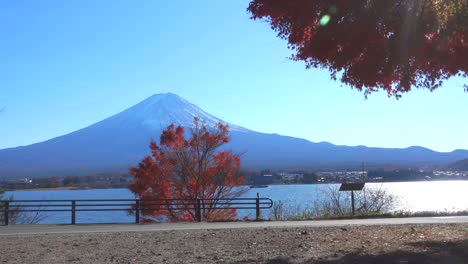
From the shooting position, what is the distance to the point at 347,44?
33.6 ft

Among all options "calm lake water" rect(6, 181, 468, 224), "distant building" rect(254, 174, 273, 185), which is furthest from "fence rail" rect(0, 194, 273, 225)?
"distant building" rect(254, 174, 273, 185)

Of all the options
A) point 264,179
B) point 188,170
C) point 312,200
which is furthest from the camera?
point 264,179

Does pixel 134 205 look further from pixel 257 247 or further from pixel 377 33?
pixel 377 33

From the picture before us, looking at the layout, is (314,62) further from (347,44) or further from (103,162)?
(103,162)

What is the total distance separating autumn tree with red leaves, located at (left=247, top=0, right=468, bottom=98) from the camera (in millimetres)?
9953

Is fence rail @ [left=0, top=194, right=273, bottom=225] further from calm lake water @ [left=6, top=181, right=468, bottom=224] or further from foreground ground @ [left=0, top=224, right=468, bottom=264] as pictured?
foreground ground @ [left=0, top=224, right=468, bottom=264]

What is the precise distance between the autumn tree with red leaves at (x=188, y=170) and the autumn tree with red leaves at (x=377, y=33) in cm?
1981

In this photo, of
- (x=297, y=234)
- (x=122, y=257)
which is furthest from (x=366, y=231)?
(x=122, y=257)

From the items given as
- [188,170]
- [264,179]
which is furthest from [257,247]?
[264,179]

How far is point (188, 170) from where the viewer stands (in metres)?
31.8

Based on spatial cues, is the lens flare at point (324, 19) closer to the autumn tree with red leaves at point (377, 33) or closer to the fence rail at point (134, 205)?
the autumn tree with red leaves at point (377, 33)

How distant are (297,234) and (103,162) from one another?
8407 cm

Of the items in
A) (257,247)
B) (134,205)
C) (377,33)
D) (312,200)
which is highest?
(377,33)

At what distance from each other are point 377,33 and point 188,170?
73.6 feet
